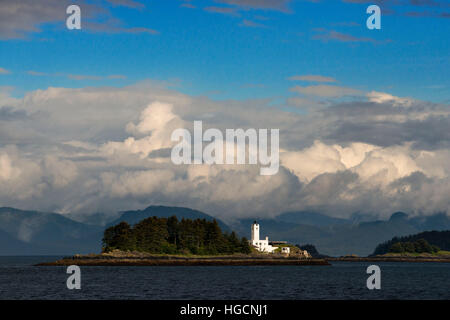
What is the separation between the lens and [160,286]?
121m

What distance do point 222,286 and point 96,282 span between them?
28266 millimetres
